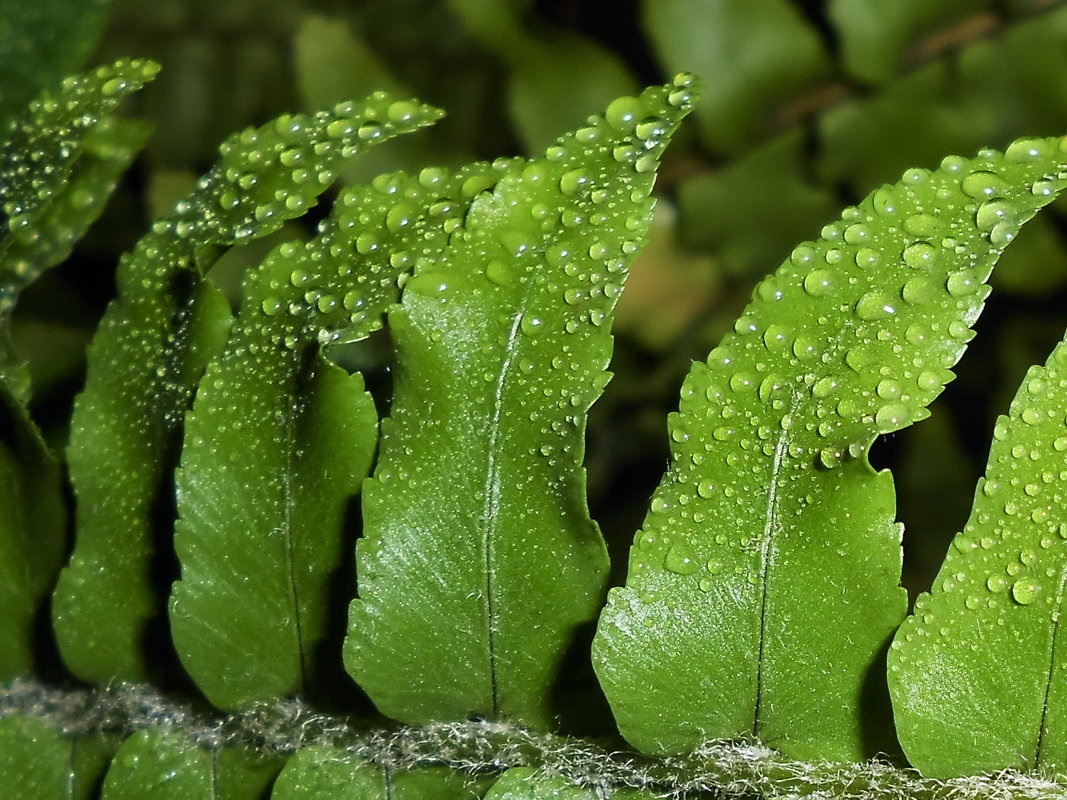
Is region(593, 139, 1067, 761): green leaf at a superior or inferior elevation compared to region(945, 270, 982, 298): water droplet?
inferior

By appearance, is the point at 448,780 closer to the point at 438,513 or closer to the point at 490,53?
the point at 438,513

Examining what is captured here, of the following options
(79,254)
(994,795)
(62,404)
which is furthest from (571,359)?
(79,254)

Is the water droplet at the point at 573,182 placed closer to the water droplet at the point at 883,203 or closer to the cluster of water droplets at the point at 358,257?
the cluster of water droplets at the point at 358,257

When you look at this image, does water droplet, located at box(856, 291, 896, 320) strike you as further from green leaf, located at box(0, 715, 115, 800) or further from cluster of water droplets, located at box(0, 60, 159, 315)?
green leaf, located at box(0, 715, 115, 800)

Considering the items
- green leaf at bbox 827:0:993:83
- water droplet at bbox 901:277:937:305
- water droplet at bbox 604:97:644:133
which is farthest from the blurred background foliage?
water droplet at bbox 901:277:937:305

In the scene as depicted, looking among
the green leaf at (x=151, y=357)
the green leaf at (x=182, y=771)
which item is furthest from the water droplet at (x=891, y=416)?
the green leaf at (x=182, y=771)
